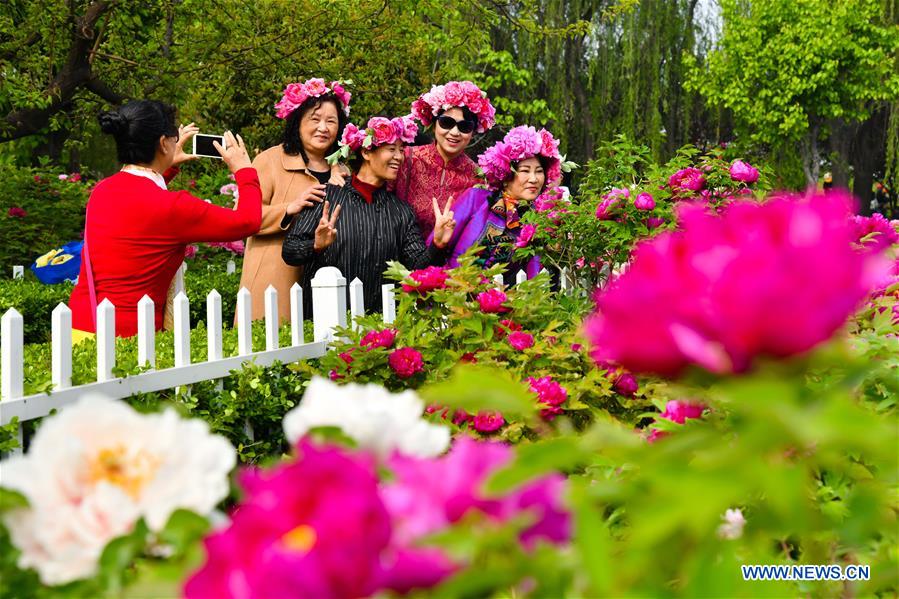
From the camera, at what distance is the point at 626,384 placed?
9.63ft

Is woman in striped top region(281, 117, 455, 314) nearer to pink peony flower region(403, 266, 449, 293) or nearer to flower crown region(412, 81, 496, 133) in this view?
flower crown region(412, 81, 496, 133)

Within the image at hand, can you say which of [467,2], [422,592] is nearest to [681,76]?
[467,2]

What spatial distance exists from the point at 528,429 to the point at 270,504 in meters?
2.36

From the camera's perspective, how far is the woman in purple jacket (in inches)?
175

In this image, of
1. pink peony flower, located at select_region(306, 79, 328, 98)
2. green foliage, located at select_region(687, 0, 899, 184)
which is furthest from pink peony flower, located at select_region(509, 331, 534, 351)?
green foliage, located at select_region(687, 0, 899, 184)

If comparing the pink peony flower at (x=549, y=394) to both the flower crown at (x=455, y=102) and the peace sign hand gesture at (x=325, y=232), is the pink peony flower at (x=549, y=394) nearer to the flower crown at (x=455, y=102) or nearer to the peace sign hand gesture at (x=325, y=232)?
the peace sign hand gesture at (x=325, y=232)

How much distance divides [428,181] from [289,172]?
0.69m

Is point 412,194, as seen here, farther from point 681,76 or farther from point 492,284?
point 681,76

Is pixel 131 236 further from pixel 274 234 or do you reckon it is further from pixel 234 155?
pixel 274 234

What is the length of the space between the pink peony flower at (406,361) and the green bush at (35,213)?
7.86m

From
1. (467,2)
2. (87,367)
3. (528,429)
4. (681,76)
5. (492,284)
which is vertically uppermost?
(681,76)

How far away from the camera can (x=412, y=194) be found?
15.4 feet

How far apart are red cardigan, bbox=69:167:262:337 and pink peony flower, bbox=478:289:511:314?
3.83 feet

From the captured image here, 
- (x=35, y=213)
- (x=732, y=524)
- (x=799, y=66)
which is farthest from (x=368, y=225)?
(x=799, y=66)
